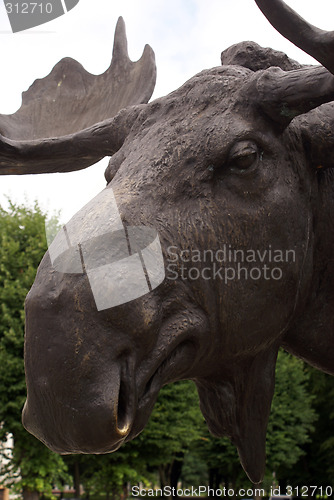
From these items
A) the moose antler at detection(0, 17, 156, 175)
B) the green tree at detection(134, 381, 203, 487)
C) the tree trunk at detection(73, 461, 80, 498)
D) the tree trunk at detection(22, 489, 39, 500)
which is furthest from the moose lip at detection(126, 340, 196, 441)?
the tree trunk at detection(73, 461, 80, 498)

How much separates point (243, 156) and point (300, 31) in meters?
0.48

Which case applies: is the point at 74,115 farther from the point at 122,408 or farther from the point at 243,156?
the point at 122,408

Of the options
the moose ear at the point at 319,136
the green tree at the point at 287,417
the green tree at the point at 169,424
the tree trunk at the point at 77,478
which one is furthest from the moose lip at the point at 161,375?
the tree trunk at the point at 77,478

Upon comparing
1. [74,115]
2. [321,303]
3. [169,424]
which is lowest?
[169,424]

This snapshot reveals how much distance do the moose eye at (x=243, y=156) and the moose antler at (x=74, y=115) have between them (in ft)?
2.39

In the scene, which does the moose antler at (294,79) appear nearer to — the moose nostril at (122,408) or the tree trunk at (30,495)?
the moose nostril at (122,408)

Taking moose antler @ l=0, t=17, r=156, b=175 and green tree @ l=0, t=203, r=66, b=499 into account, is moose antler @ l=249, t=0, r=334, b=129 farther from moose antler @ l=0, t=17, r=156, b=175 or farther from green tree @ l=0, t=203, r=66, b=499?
green tree @ l=0, t=203, r=66, b=499

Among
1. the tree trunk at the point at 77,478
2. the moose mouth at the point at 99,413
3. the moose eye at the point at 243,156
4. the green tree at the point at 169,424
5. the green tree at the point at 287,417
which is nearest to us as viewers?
the moose mouth at the point at 99,413

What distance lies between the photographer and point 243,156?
89.4 inches

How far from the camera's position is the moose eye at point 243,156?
2268 mm

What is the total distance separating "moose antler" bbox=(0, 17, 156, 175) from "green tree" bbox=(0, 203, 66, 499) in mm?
13647

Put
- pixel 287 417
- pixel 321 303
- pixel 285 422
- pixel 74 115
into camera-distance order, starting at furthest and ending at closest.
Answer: pixel 285 422, pixel 287 417, pixel 74 115, pixel 321 303

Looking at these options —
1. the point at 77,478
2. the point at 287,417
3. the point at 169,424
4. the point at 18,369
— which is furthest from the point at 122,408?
the point at 77,478

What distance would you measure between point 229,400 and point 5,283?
16.1 metres
